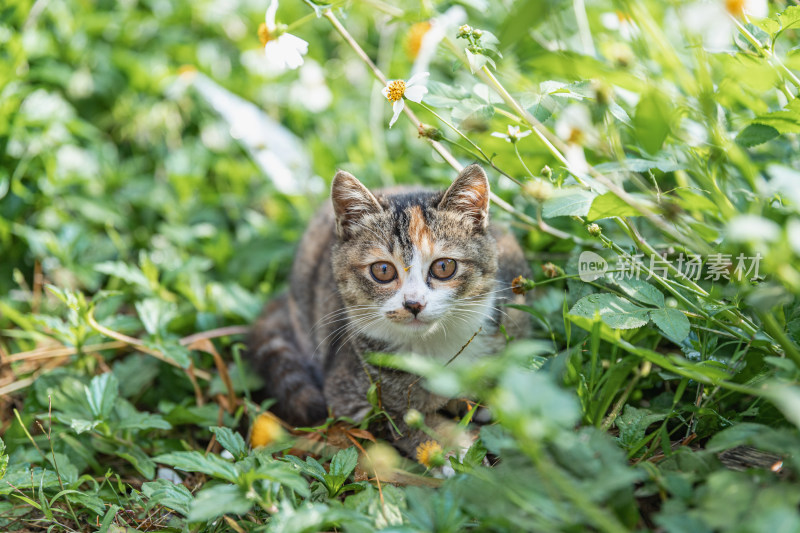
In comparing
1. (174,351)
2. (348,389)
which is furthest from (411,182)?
(174,351)

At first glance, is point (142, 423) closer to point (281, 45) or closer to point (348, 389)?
point (348, 389)

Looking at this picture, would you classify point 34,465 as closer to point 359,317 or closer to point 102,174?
point 359,317

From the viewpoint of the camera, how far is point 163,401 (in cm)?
284

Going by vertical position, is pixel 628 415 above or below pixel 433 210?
below

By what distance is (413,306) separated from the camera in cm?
229

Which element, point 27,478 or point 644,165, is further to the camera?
point 27,478

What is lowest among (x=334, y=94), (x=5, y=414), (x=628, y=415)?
(x=5, y=414)

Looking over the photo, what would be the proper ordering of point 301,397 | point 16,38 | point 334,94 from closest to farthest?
point 301,397 → point 16,38 → point 334,94

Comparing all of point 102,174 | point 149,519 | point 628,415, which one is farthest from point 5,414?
point 628,415

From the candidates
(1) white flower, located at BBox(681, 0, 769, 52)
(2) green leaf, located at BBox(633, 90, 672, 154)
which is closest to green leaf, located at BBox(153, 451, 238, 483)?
(2) green leaf, located at BBox(633, 90, 672, 154)

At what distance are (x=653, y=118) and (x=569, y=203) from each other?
440mm

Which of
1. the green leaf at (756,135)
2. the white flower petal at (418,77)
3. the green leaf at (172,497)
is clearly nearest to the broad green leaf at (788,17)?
the green leaf at (756,135)

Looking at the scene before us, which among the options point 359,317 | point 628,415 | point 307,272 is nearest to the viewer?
point 628,415

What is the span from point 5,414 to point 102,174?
1759 mm
